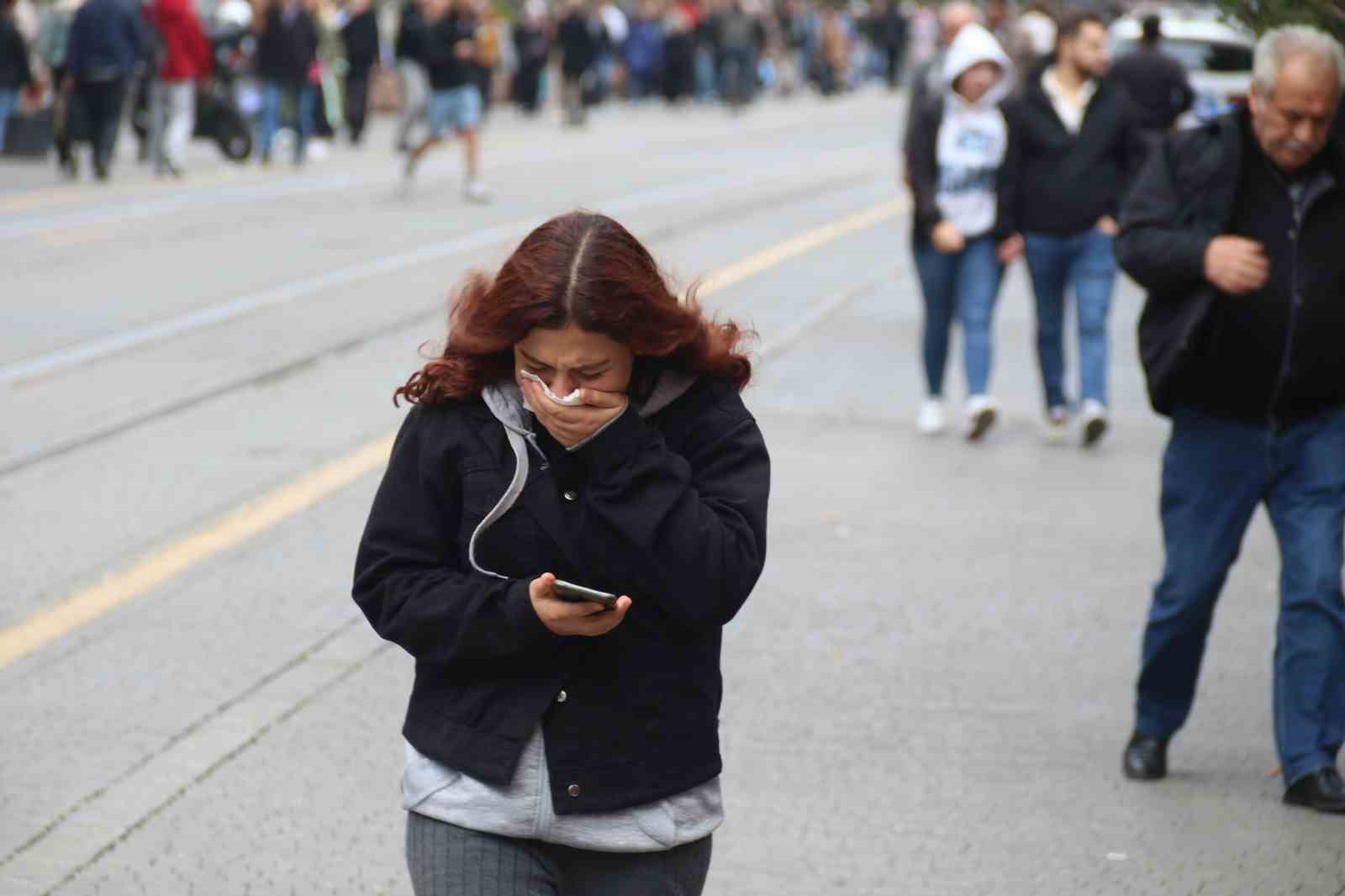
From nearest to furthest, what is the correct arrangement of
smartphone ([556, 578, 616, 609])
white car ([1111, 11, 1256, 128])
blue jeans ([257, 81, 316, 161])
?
smartphone ([556, 578, 616, 609])
white car ([1111, 11, 1256, 128])
blue jeans ([257, 81, 316, 161])

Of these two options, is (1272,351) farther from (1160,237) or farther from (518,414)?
(518,414)

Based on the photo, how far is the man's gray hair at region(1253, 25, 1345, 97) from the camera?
491 centimetres

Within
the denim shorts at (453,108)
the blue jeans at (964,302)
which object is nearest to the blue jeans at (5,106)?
the denim shorts at (453,108)

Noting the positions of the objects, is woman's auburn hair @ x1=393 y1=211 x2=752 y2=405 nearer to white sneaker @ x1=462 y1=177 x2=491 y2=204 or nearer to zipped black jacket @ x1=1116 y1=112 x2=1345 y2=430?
zipped black jacket @ x1=1116 y1=112 x2=1345 y2=430

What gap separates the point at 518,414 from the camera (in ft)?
9.79

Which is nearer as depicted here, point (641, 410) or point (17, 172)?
point (641, 410)

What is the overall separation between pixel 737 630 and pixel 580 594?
3865 mm

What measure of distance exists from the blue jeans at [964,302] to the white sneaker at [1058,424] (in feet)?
1.06

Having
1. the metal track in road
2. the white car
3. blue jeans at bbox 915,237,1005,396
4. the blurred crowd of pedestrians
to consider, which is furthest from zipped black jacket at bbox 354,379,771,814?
the white car

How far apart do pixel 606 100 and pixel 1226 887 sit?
128ft

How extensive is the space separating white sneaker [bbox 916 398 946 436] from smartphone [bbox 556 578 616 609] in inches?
274

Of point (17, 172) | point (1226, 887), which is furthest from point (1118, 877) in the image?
point (17, 172)

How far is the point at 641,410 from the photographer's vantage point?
299 cm

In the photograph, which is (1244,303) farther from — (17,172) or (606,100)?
(606,100)
